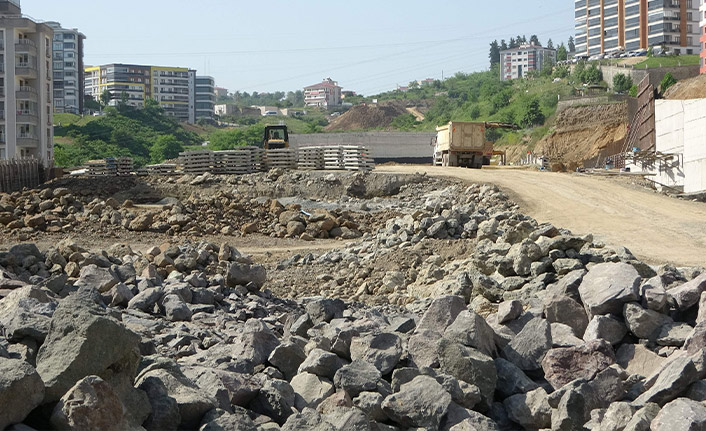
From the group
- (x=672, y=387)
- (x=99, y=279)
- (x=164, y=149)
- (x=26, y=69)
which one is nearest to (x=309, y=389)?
(x=672, y=387)

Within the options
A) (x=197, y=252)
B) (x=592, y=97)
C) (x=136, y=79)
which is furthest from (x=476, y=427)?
(x=136, y=79)

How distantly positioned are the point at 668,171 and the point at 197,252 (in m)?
21.4

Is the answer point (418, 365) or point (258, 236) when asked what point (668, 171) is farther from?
point (418, 365)

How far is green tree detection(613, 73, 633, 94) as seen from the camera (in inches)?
3450

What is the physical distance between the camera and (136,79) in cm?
19438

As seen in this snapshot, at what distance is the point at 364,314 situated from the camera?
39.1 ft

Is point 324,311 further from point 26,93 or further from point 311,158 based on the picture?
point 26,93

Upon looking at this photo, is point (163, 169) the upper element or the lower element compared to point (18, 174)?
upper

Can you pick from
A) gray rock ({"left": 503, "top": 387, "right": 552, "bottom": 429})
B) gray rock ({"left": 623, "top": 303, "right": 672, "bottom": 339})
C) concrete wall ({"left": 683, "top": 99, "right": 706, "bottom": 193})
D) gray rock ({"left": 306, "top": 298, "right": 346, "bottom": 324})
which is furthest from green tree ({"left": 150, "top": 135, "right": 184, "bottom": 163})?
gray rock ({"left": 503, "top": 387, "right": 552, "bottom": 429})

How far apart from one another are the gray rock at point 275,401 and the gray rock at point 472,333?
1.95 metres

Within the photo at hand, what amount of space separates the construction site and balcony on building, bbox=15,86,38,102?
112ft

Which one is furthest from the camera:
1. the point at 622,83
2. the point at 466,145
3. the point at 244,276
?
the point at 622,83

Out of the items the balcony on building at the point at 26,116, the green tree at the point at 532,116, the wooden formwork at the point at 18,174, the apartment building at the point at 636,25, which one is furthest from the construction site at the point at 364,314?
the apartment building at the point at 636,25

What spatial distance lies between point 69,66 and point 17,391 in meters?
168
